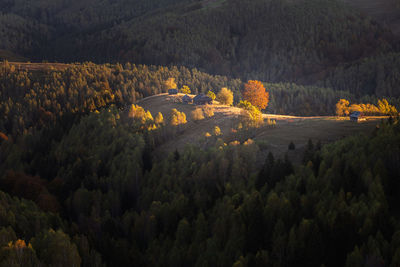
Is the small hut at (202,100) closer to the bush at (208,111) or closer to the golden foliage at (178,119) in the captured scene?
the bush at (208,111)

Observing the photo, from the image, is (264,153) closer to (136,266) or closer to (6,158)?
(136,266)

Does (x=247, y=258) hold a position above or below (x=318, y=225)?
below

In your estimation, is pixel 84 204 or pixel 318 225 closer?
pixel 318 225

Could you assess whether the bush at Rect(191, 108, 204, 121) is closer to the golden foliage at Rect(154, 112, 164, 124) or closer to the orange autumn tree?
the golden foliage at Rect(154, 112, 164, 124)

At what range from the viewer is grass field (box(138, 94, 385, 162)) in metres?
89.7

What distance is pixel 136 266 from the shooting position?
6850 cm

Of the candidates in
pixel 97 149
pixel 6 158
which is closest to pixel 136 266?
pixel 97 149

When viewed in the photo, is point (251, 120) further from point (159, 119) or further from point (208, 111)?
point (159, 119)

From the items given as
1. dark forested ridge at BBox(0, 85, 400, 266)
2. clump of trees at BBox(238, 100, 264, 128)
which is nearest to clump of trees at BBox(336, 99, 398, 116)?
clump of trees at BBox(238, 100, 264, 128)

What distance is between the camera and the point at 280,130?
102188mm

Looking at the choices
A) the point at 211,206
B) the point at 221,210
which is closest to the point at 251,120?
the point at 211,206

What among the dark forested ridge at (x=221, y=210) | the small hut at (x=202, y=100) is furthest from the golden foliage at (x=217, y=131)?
the small hut at (x=202, y=100)

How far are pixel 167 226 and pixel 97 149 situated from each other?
187 feet

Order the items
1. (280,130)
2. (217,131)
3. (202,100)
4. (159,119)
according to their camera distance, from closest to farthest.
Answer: (280,130)
(217,131)
(159,119)
(202,100)
